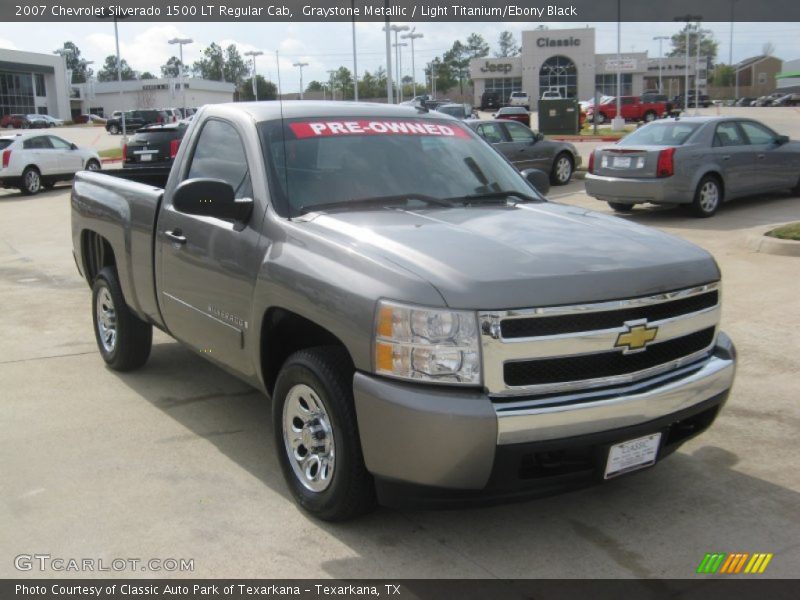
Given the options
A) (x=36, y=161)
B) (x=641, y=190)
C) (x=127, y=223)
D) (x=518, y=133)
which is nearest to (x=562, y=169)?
(x=518, y=133)

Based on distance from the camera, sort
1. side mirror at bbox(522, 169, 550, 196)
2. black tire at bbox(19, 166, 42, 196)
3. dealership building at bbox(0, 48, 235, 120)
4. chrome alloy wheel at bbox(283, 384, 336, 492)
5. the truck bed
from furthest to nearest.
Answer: dealership building at bbox(0, 48, 235, 120) < black tire at bbox(19, 166, 42, 196) < side mirror at bbox(522, 169, 550, 196) < the truck bed < chrome alloy wheel at bbox(283, 384, 336, 492)

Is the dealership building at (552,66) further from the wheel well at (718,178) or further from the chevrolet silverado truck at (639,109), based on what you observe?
the wheel well at (718,178)

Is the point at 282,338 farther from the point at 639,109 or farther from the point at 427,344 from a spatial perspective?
the point at 639,109

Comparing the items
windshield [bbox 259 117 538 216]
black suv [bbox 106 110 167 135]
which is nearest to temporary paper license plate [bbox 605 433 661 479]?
windshield [bbox 259 117 538 216]

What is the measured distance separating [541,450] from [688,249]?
1325 millimetres

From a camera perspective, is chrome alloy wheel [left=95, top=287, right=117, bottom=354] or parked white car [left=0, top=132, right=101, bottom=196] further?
parked white car [left=0, top=132, right=101, bottom=196]

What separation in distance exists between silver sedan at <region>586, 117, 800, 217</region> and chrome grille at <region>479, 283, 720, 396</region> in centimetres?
987

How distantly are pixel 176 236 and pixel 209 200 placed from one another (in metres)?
0.87

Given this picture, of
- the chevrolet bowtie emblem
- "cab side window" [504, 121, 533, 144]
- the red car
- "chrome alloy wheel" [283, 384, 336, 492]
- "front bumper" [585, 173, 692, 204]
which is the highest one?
the red car

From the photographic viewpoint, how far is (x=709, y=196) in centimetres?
1329

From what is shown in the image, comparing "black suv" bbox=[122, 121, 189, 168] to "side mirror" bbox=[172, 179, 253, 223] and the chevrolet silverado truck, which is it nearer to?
"side mirror" bbox=[172, 179, 253, 223]

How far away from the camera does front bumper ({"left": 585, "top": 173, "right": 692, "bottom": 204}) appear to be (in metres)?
12.9

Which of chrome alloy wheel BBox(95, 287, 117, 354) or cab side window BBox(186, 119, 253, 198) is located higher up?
cab side window BBox(186, 119, 253, 198)

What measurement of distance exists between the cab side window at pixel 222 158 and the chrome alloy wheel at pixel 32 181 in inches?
760
